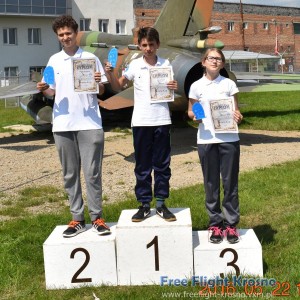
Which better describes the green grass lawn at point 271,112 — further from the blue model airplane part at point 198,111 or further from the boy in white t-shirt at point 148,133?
the blue model airplane part at point 198,111

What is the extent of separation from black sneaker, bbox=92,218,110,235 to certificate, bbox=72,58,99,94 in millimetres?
1129

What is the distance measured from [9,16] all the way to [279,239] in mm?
34930

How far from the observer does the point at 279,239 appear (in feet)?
16.3

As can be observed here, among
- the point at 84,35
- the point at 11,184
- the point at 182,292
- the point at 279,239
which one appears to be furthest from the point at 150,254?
the point at 84,35

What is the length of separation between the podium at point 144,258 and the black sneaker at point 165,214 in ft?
0.31

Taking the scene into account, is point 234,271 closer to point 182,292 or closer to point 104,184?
point 182,292

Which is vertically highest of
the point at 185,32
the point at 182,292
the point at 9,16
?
the point at 9,16

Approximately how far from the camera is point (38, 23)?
3812 centimetres

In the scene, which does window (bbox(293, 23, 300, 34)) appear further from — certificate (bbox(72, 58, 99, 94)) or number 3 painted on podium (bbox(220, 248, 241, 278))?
number 3 painted on podium (bbox(220, 248, 241, 278))

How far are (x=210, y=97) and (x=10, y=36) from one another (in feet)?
115

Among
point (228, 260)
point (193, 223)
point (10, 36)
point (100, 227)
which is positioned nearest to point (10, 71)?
point (10, 36)

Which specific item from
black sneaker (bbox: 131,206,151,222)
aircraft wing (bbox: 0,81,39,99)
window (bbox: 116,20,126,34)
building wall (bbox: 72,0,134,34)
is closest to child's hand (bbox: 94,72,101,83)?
black sneaker (bbox: 131,206,151,222)

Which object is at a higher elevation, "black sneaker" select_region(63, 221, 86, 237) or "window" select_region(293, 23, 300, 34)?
"window" select_region(293, 23, 300, 34)

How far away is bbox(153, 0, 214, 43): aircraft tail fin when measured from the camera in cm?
1124
